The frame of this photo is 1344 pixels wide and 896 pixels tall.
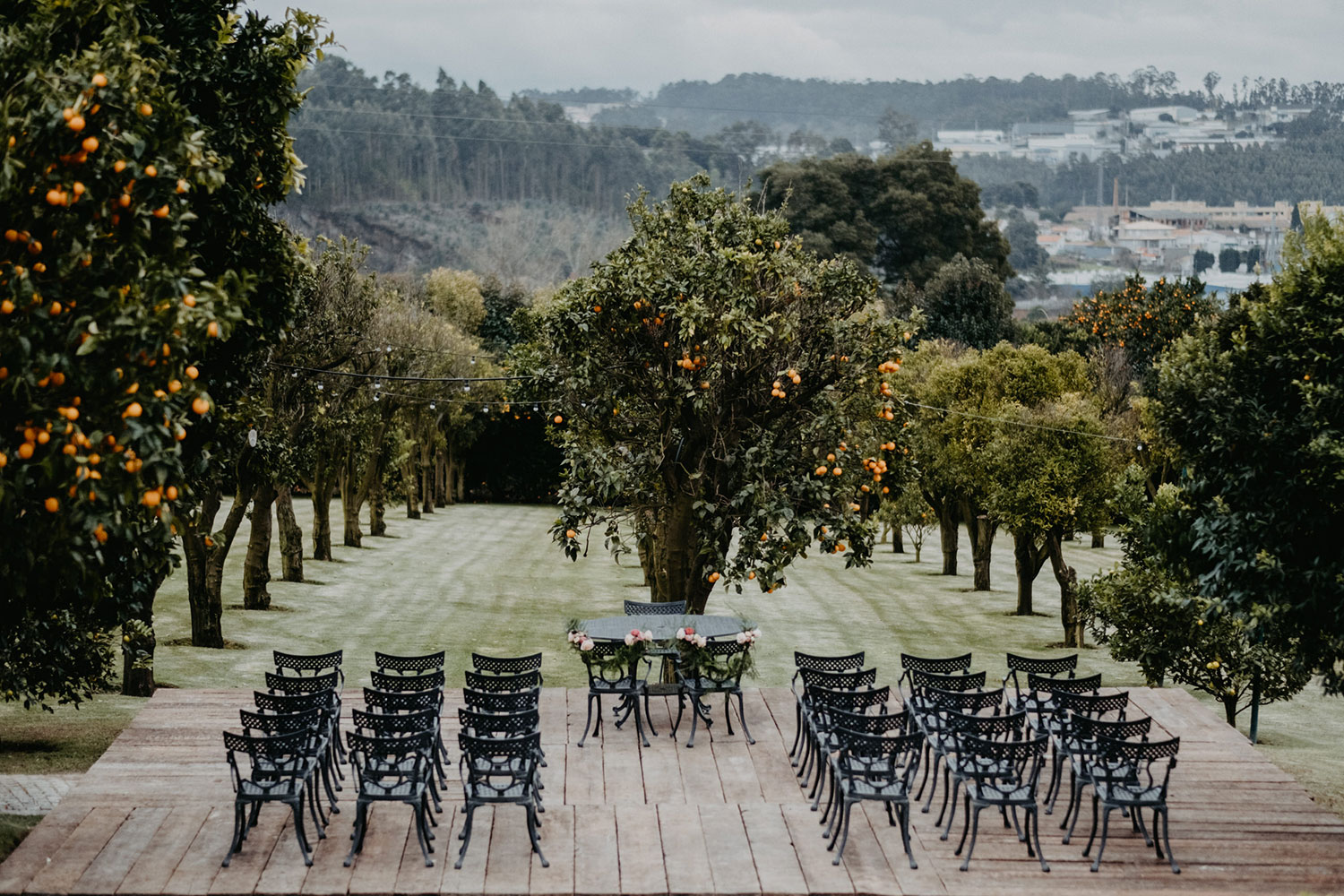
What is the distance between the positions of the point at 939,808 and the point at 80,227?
8741 mm

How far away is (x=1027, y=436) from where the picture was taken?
1052 inches

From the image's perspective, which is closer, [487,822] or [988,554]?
[487,822]

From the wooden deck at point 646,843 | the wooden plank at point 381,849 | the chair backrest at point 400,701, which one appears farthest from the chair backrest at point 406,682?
the wooden plank at point 381,849

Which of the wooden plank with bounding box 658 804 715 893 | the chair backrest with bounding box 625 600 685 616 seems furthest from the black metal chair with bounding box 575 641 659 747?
the wooden plank with bounding box 658 804 715 893

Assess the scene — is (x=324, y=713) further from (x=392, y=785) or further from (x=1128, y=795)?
(x=1128, y=795)

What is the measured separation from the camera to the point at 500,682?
41.0ft

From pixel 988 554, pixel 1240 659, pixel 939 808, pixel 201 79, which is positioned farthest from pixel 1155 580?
pixel 988 554

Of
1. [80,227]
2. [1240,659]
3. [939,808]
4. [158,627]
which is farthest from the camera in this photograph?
[158,627]

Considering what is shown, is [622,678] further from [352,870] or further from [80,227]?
[80,227]

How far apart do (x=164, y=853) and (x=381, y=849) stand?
1.75 meters

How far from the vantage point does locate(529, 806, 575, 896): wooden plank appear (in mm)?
9602

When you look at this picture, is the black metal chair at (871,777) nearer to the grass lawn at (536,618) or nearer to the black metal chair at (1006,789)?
the black metal chair at (1006,789)

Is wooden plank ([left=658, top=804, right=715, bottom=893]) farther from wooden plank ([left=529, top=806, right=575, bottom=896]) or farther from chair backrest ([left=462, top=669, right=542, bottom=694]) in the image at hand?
chair backrest ([left=462, top=669, right=542, bottom=694])

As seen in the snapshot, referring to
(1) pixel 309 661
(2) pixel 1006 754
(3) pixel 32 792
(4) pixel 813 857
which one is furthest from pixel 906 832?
(3) pixel 32 792
